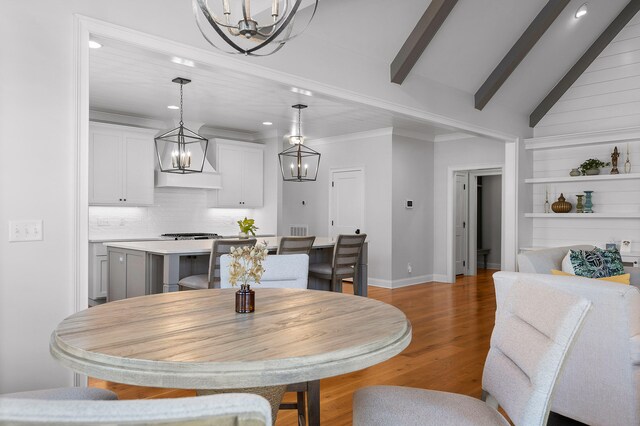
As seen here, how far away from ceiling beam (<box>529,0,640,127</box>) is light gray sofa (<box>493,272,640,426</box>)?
5.13m

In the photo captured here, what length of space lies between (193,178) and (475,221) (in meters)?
5.12

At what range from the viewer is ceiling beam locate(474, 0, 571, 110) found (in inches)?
208

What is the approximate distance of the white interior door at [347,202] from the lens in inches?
315

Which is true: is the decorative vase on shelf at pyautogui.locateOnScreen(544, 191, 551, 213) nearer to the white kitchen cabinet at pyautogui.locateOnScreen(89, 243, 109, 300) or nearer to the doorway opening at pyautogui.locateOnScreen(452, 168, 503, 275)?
the doorway opening at pyautogui.locateOnScreen(452, 168, 503, 275)

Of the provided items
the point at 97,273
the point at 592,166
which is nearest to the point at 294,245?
the point at 97,273

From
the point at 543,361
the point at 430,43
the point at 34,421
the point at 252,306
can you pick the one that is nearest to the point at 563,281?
the point at 543,361

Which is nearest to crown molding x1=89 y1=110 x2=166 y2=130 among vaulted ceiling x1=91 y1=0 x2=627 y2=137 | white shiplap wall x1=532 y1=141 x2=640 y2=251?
vaulted ceiling x1=91 y1=0 x2=627 y2=137

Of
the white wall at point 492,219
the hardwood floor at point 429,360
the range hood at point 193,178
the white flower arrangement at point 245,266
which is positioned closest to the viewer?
the white flower arrangement at point 245,266

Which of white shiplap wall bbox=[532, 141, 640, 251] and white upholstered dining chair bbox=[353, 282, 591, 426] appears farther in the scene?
white shiplap wall bbox=[532, 141, 640, 251]

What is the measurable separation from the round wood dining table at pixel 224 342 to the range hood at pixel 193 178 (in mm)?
5287

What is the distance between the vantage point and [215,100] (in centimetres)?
596

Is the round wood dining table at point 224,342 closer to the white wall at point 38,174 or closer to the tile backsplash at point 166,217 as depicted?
the white wall at point 38,174

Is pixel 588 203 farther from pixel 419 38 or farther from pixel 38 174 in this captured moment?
pixel 38 174

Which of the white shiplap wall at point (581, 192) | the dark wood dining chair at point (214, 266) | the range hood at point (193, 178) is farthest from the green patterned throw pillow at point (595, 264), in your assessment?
the range hood at point (193, 178)
